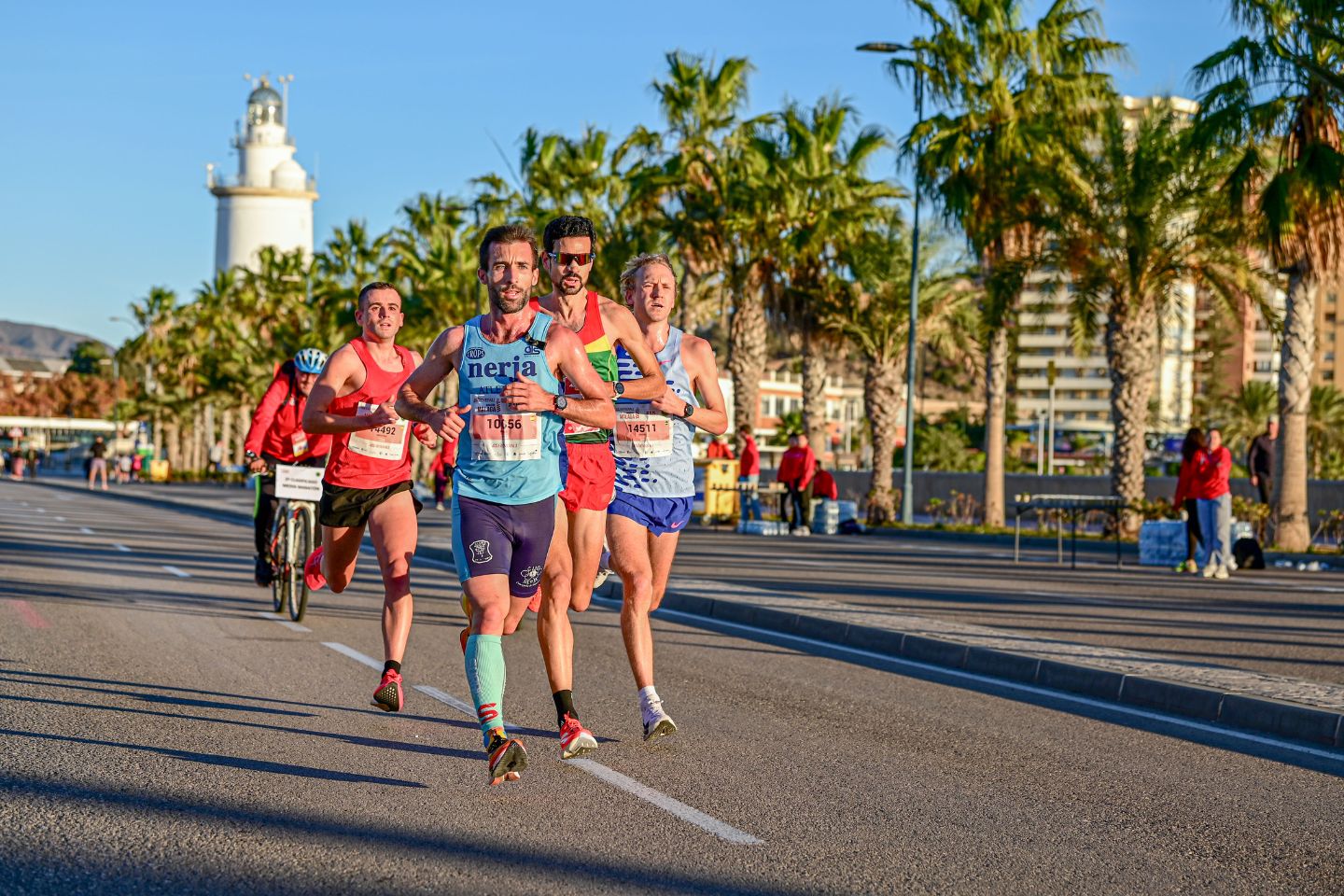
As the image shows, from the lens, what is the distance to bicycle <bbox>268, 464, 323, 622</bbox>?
40.8ft

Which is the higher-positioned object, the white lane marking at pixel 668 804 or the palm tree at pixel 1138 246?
the palm tree at pixel 1138 246

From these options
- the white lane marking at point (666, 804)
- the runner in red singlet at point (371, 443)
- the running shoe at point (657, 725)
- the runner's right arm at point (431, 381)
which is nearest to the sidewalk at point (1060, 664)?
the running shoe at point (657, 725)

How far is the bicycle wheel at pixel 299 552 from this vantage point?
1266 cm

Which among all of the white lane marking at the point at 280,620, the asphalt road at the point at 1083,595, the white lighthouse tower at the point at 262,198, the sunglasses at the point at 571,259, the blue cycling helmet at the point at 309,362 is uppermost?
the white lighthouse tower at the point at 262,198

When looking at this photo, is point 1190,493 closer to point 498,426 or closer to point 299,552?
point 299,552

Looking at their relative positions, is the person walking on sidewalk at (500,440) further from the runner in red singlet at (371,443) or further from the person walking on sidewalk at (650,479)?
the runner in red singlet at (371,443)

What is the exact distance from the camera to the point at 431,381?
22.1 feet

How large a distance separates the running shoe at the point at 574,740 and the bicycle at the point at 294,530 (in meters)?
5.88

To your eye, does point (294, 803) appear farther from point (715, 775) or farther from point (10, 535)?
point (10, 535)

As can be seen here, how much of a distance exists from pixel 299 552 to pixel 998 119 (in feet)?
73.5

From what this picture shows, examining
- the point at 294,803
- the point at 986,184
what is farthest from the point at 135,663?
the point at 986,184

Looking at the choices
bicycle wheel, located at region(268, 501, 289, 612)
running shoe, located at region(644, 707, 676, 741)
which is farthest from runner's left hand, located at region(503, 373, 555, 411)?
bicycle wheel, located at region(268, 501, 289, 612)

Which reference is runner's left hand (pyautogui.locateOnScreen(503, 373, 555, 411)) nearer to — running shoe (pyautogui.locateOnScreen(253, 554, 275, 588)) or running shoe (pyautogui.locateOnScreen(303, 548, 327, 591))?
running shoe (pyautogui.locateOnScreen(303, 548, 327, 591))

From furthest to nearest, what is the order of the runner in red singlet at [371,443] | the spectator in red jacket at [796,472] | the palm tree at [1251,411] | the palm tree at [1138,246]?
the palm tree at [1251,411]
the spectator in red jacket at [796,472]
the palm tree at [1138,246]
the runner in red singlet at [371,443]
